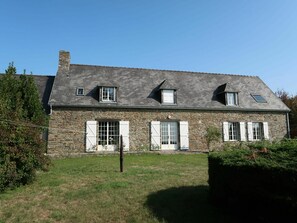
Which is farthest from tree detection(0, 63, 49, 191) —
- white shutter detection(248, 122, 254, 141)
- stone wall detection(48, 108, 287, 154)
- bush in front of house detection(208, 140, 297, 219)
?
white shutter detection(248, 122, 254, 141)

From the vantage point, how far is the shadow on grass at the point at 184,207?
14.7 ft

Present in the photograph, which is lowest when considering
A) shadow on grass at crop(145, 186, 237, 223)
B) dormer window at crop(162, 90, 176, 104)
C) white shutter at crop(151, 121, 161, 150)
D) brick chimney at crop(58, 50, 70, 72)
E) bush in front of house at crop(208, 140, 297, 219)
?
shadow on grass at crop(145, 186, 237, 223)

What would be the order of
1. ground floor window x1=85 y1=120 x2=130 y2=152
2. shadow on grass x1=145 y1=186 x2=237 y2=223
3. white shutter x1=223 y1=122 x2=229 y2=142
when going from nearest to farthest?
shadow on grass x1=145 y1=186 x2=237 y2=223, ground floor window x1=85 y1=120 x2=130 y2=152, white shutter x1=223 y1=122 x2=229 y2=142

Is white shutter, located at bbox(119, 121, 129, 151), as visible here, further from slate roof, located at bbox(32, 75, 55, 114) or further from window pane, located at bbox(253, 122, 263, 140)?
window pane, located at bbox(253, 122, 263, 140)

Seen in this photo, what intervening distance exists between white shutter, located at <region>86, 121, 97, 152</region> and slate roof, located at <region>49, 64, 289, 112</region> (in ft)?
3.64

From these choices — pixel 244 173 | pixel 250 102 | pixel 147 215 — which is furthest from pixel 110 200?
pixel 250 102

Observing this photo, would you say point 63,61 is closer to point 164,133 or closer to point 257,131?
point 164,133

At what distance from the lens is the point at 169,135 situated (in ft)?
52.0

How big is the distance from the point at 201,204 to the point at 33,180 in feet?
15.6

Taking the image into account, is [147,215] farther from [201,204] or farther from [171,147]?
[171,147]

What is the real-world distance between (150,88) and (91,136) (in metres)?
5.15

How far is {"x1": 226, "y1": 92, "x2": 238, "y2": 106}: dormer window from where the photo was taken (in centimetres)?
1705

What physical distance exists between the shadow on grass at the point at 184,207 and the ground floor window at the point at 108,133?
30.2 ft

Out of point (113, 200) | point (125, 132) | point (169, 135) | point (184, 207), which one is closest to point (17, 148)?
point (113, 200)
